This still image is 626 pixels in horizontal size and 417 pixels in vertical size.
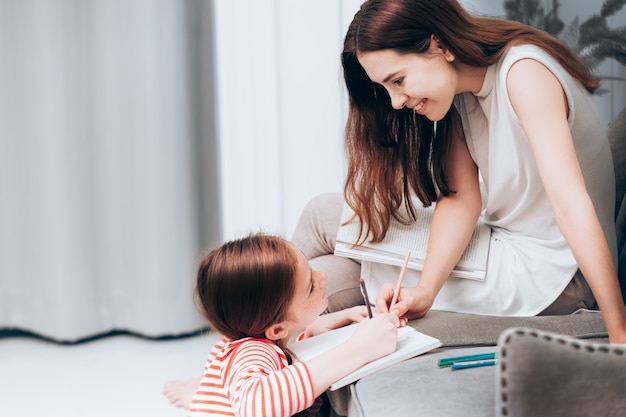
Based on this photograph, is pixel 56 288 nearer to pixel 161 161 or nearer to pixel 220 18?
pixel 161 161

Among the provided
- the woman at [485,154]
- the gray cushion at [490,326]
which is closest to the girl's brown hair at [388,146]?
the woman at [485,154]

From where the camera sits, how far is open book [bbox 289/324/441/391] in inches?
40.6

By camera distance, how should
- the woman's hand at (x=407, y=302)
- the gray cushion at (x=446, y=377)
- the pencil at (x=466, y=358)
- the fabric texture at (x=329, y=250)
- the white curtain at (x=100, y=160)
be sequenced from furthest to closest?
the white curtain at (x=100, y=160), the fabric texture at (x=329, y=250), the woman's hand at (x=407, y=302), the pencil at (x=466, y=358), the gray cushion at (x=446, y=377)

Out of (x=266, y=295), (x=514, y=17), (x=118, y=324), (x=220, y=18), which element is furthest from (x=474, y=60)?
(x=118, y=324)

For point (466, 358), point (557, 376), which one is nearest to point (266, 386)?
point (466, 358)

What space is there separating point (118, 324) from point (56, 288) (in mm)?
228

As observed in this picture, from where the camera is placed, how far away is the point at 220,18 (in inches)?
87.0

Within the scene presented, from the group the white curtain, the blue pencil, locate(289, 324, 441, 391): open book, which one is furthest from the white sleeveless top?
the white curtain

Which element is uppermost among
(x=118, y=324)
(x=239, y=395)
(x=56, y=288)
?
(x=239, y=395)

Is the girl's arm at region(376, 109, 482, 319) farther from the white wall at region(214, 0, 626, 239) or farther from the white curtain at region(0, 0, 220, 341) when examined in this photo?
the white curtain at region(0, 0, 220, 341)

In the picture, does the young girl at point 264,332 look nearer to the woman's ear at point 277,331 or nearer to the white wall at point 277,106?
the woman's ear at point 277,331

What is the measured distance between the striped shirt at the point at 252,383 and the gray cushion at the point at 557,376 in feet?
1.14

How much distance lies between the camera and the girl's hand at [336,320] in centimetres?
130

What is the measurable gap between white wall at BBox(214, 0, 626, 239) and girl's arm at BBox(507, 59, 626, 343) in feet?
3.64
